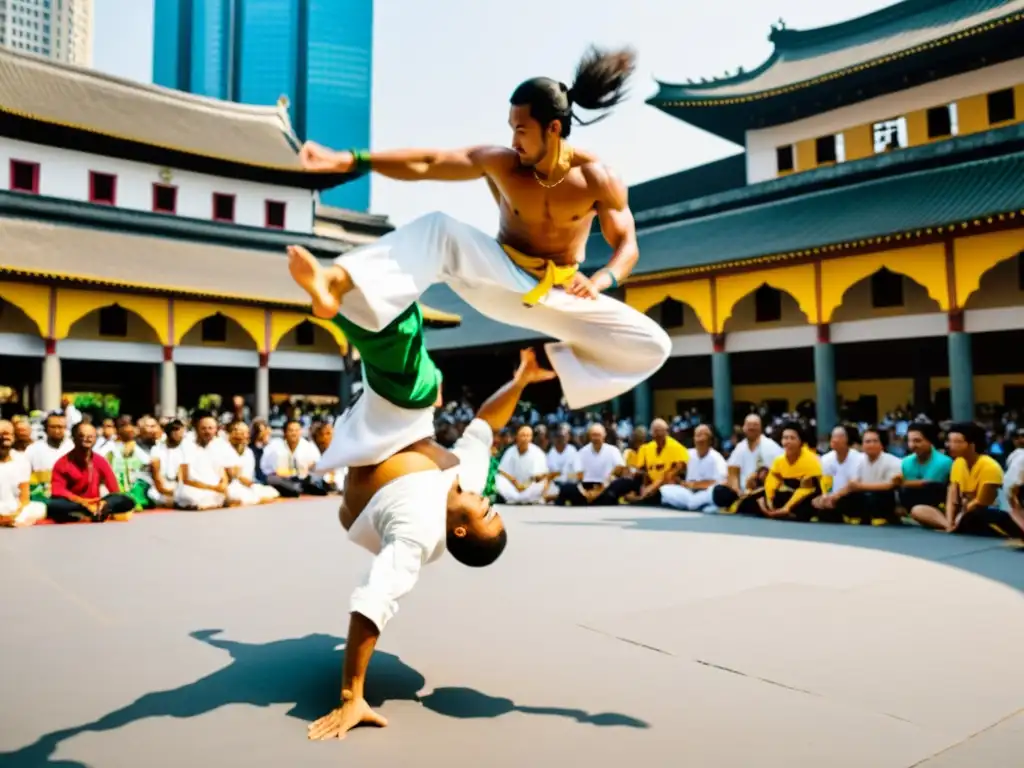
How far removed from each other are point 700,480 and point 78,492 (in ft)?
21.0

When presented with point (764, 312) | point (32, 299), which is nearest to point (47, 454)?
point (32, 299)

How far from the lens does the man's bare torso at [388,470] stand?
9.48 ft

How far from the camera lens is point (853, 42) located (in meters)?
20.7

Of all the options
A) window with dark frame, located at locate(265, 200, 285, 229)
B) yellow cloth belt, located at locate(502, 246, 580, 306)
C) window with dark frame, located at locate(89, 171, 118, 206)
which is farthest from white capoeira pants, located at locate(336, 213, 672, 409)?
window with dark frame, located at locate(265, 200, 285, 229)

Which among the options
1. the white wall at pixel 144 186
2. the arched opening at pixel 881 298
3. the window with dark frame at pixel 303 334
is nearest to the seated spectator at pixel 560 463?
the arched opening at pixel 881 298

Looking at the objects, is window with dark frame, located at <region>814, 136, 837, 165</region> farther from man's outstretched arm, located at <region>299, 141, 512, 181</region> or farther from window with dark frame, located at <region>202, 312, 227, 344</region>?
man's outstretched arm, located at <region>299, 141, 512, 181</region>

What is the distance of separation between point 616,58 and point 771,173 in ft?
66.7

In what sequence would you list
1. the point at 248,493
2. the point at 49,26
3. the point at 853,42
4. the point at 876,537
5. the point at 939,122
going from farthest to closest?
the point at 49,26 < the point at 853,42 < the point at 939,122 < the point at 248,493 < the point at 876,537

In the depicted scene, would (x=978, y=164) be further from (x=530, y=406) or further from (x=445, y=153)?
(x=445, y=153)

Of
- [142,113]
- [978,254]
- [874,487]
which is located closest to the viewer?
[874,487]

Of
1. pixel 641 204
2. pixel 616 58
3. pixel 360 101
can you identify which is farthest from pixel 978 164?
pixel 360 101

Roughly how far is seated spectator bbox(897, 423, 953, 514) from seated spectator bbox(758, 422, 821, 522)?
0.78 m

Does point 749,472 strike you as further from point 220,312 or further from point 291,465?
point 220,312

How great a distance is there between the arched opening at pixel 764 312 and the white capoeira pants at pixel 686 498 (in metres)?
10.2
